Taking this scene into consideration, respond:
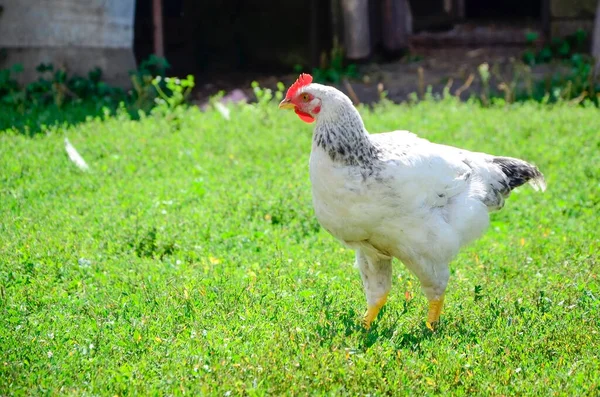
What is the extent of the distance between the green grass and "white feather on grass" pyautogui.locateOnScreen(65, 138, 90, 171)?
3.7 inches

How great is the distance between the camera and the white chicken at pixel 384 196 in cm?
428

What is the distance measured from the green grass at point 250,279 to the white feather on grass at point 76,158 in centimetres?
9

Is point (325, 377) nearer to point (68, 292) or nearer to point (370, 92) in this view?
point (68, 292)

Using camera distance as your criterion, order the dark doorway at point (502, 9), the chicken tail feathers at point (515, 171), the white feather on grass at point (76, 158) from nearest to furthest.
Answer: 1. the chicken tail feathers at point (515, 171)
2. the white feather on grass at point (76, 158)
3. the dark doorway at point (502, 9)

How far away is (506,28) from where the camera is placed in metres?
16.6

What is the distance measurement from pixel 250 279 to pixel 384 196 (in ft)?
4.39

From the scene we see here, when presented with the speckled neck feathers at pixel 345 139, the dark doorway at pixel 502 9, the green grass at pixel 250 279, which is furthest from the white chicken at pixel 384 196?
the dark doorway at pixel 502 9

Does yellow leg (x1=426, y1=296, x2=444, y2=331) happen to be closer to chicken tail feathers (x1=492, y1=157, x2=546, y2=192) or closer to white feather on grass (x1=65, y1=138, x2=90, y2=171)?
chicken tail feathers (x1=492, y1=157, x2=546, y2=192)

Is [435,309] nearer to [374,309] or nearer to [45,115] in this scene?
[374,309]

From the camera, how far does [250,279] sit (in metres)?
5.21

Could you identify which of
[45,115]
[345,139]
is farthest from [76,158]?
[345,139]

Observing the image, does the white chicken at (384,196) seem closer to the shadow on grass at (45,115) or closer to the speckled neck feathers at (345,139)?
the speckled neck feathers at (345,139)

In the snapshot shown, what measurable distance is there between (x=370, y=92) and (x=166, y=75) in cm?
325

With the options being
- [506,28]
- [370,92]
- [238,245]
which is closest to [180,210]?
[238,245]
